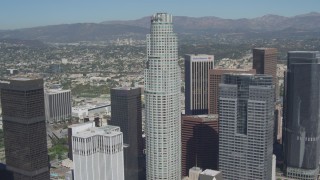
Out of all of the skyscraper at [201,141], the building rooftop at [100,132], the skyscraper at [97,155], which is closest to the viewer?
the skyscraper at [97,155]

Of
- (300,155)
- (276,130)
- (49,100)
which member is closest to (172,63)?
(300,155)

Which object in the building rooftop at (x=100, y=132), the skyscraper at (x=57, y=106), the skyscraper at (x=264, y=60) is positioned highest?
the skyscraper at (x=264, y=60)

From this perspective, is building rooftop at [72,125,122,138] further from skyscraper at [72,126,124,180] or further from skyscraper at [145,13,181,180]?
skyscraper at [145,13,181,180]

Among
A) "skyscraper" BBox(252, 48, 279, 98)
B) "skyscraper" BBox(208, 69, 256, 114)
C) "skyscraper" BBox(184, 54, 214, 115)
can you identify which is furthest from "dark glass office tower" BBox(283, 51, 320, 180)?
"skyscraper" BBox(252, 48, 279, 98)

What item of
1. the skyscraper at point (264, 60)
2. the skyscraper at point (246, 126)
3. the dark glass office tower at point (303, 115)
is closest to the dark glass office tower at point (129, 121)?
the skyscraper at point (246, 126)

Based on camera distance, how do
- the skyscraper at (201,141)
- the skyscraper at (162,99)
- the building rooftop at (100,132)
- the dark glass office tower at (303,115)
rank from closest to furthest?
the building rooftop at (100,132), the skyscraper at (162,99), the skyscraper at (201,141), the dark glass office tower at (303,115)

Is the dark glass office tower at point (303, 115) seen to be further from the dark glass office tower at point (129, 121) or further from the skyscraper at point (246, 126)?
the dark glass office tower at point (129, 121)

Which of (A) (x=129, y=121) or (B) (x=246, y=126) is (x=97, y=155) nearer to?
(A) (x=129, y=121)

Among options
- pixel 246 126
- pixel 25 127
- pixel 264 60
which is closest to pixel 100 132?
pixel 25 127

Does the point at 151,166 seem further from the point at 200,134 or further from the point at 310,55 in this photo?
the point at 310,55
